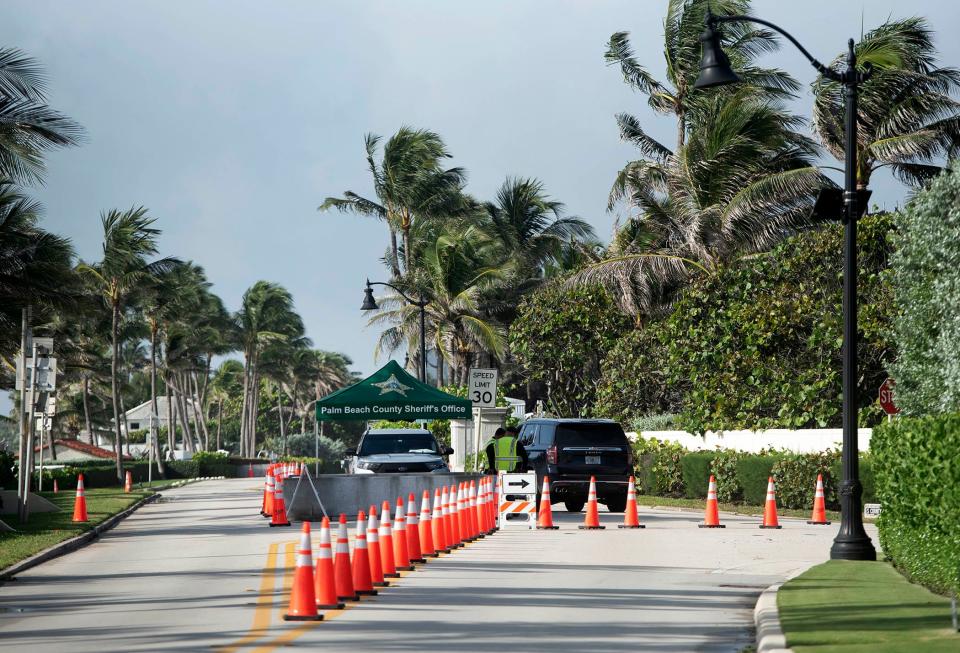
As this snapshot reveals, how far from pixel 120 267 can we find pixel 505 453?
45.9 meters

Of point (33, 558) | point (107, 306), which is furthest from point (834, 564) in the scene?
point (107, 306)

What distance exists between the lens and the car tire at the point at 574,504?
30750 mm

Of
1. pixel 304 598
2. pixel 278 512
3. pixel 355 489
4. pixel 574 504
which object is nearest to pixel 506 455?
pixel 355 489

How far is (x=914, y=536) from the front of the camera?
1429 cm

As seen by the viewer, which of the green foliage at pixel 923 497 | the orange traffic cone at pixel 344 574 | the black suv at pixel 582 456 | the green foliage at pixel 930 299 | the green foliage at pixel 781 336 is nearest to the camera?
the green foliage at pixel 923 497

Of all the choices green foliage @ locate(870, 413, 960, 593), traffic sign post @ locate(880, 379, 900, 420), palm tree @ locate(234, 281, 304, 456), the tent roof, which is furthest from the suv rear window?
palm tree @ locate(234, 281, 304, 456)

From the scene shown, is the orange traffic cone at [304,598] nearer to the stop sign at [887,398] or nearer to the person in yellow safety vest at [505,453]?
the person in yellow safety vest at [505,453]

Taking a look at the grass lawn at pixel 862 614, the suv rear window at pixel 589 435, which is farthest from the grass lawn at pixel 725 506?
the grass lawn at pixel 862 614

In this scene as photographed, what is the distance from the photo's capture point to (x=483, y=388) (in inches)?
1254

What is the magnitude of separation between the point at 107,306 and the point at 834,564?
6105cm

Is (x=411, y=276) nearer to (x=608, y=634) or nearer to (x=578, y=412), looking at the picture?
(x=578, y=412)

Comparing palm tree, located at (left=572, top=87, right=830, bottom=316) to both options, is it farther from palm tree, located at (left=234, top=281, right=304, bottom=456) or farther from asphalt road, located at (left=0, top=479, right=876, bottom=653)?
palm tree, located at (left=234, top=281, right=304, bottom=456)

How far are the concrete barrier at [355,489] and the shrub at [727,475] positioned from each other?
8948 millimetres

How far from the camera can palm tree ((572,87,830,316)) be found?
139ft
